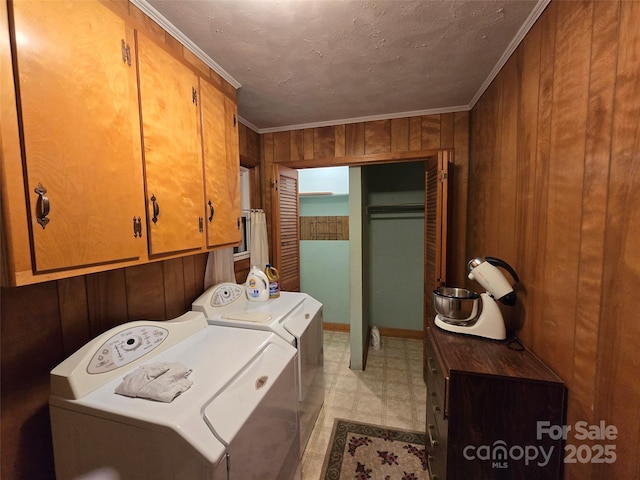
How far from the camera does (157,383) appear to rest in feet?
3.03

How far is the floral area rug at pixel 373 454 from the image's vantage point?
5.26ft

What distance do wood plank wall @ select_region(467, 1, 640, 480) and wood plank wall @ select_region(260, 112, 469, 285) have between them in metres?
0.84

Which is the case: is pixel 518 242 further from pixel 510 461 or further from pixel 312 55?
pixel 312 55

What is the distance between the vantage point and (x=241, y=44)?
1.41m

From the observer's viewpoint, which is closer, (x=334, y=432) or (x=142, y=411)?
(x=142, y=411)

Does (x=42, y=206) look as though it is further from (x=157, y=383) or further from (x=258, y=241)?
(x=258, y=241)

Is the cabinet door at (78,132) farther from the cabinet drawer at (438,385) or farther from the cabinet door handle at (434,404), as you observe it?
the cabinet door handle at (434,404)

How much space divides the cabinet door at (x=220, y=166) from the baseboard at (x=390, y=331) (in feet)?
6.94

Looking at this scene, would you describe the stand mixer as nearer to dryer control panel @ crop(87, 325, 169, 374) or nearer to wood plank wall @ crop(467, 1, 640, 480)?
wood plank wall @ crop(467, 1, 640, 480)

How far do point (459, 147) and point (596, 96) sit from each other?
57.6 inches

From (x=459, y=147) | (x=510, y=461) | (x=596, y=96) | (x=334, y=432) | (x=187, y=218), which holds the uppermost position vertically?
(x=459, y=147)

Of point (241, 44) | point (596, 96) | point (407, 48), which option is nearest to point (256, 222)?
point (241, 44)

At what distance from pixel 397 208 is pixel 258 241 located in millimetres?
1838

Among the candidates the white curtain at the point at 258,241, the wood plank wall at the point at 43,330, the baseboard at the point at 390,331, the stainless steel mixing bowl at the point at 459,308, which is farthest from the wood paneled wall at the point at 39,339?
the baseboard at the point at 390,331
